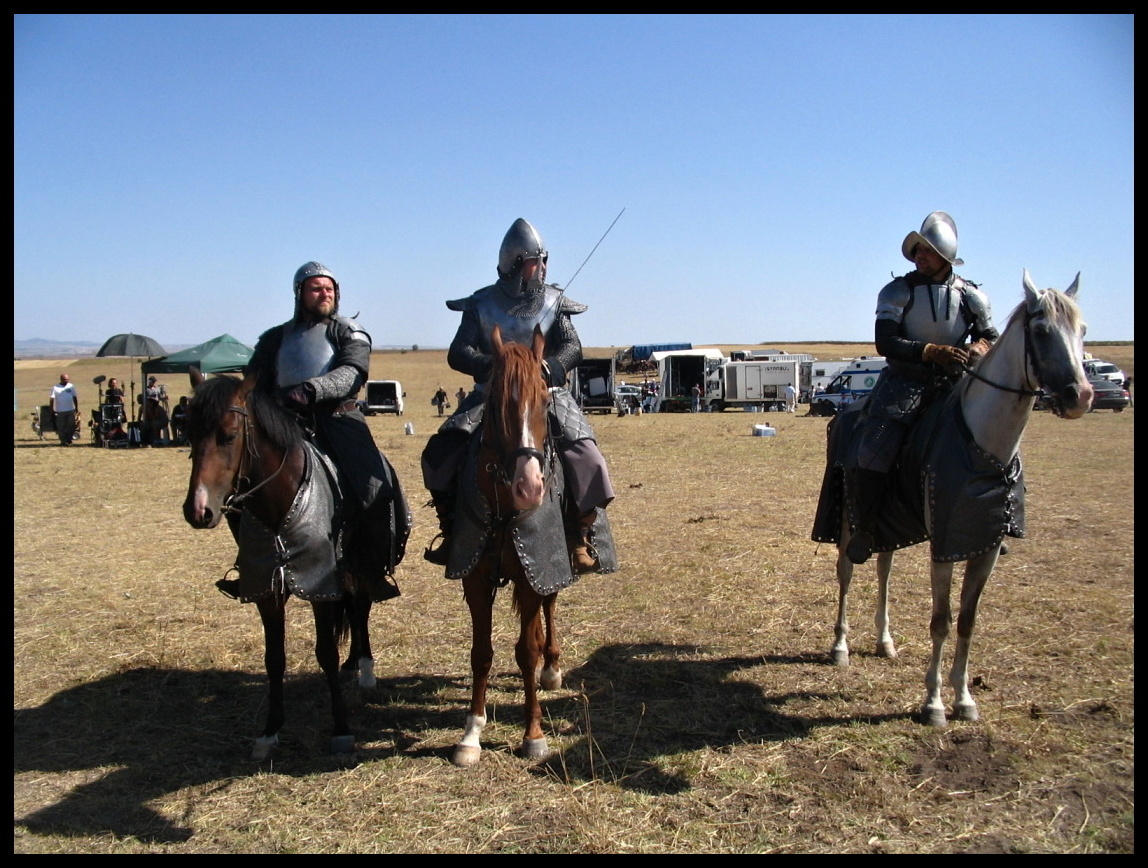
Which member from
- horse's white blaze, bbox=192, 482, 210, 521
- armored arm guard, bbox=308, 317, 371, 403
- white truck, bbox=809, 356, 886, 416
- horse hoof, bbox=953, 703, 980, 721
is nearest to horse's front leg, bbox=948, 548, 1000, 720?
horse hoof, bbox=953, 703, 980, 721

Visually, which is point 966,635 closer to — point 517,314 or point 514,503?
point 514,503

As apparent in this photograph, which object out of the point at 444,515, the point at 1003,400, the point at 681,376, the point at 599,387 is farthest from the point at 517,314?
the point at 681,376

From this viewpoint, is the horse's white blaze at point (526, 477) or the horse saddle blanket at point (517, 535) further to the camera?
the horse saddle blanket at point (517, 535)

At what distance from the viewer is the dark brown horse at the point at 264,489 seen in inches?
163

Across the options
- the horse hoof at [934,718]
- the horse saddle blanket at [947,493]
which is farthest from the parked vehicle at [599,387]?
the horse hoof at [934,718]

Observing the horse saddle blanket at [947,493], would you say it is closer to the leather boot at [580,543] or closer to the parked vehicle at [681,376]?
the leather boot at [580,543]

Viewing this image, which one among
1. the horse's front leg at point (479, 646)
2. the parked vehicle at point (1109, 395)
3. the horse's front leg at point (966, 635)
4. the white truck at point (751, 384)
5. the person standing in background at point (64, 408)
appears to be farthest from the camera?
the white truck at point (751, 384)

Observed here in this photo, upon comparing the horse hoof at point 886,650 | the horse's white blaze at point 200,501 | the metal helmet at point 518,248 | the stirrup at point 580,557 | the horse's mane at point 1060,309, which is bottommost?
the horse hoof at point 886,650

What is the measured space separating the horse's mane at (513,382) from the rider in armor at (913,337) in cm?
223

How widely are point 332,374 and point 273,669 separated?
64.8 inches

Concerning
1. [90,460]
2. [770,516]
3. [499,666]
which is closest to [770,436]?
[770,516]

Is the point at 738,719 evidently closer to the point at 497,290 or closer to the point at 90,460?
the point at 497,290

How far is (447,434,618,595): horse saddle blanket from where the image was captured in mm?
4402

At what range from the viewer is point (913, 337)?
5.34 meters
